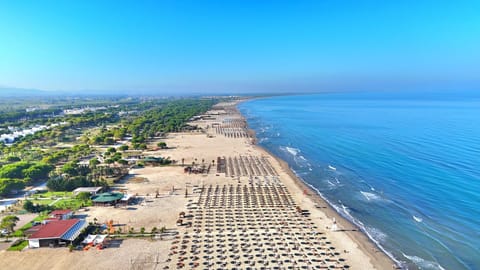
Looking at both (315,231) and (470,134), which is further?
(470,134)

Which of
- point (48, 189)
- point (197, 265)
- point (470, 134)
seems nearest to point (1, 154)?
point (48, 189)

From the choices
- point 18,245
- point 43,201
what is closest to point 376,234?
point 18,245

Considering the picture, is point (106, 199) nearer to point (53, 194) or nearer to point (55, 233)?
point (53, 194)

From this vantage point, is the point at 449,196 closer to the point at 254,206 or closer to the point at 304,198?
the point at 304,198

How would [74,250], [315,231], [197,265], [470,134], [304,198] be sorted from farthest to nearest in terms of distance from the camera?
1. [470,134]
2. [304,198]
3. [315,231]
4. [74,250]
5. [197,265]

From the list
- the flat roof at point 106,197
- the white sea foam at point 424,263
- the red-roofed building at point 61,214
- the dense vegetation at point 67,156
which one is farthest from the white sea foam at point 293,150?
the red-roofed building at point 61,214

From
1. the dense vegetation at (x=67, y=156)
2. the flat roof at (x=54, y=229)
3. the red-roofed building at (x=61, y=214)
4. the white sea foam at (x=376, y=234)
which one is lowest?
the white sea foam at (x=376, y=234)

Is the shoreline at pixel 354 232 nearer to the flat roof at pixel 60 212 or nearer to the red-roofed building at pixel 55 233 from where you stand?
the red-roofed building at pixel 55 233
